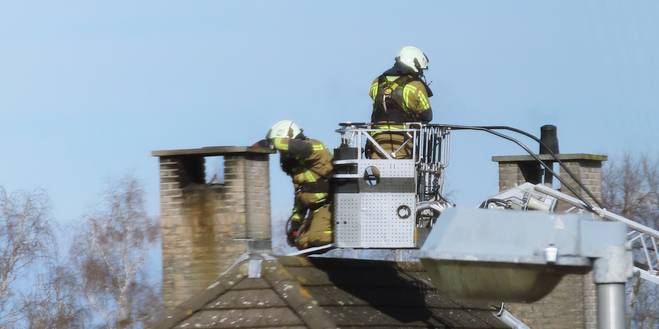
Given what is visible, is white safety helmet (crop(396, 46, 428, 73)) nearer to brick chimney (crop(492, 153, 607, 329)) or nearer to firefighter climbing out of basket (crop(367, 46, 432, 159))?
firefighter climbing out of basket (crop(367, 46, 432, 159))

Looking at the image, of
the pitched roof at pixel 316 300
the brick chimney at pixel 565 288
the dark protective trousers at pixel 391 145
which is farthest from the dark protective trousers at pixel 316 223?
the brick chimney at pixel 565 288

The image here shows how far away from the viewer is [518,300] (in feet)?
21.8

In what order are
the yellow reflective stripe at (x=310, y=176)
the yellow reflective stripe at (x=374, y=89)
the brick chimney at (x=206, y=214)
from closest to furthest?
the yellow reflective stripe at (x=310, y=176) → the brick chimney at (x=206, y=214) → the yellow reflective stripe at (x=374, y=89)

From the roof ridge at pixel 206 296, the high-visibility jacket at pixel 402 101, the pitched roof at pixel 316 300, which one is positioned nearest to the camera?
the pitched roof at pixel 316 300

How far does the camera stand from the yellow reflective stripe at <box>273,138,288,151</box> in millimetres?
14633

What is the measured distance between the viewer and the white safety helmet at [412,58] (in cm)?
1484

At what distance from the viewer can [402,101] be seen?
14.8 meters

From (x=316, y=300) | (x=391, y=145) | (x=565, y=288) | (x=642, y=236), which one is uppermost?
(x=391, y=145)

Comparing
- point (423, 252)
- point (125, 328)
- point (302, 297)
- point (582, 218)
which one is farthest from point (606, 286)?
point (125, 328)

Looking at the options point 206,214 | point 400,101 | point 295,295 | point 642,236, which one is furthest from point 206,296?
point 642,236

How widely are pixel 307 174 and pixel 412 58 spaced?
4.32 feet

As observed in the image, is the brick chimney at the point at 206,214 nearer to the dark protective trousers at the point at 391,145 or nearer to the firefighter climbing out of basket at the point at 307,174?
the firefighter climbing out of basket at the point at 307,174

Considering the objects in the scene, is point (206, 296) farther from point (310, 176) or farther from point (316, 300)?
point (310, 176)

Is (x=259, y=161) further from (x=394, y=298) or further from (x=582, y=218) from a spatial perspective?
(x=582, y=218)
